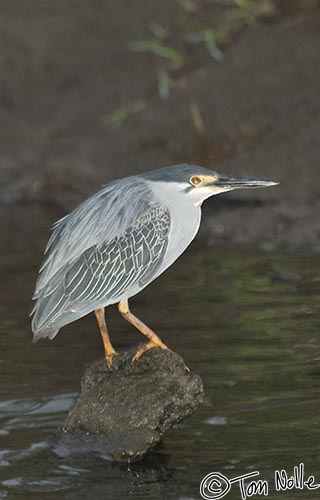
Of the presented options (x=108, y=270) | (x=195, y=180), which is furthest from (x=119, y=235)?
(x=195, y=180)

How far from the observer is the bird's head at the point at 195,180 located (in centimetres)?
663

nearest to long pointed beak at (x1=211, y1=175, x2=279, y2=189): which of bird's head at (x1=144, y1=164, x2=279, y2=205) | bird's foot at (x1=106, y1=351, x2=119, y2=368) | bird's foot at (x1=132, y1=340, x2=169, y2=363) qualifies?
bird's head at (x1=144, y1=164, x2=279, y2=205)

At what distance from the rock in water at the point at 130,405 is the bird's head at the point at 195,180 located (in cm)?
82

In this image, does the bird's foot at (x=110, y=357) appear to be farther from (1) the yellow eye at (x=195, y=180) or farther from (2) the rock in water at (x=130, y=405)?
(1) the yellow eye at (x=195, y=180)

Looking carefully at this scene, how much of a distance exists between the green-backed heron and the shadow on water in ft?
1.98

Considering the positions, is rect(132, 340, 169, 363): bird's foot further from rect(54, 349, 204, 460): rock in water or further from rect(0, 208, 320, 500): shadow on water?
rect(0, 208, 320, 500): shadow on water

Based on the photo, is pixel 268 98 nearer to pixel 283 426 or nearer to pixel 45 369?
pixel 45 369

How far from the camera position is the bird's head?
21.8ft

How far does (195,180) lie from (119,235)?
492 mm
